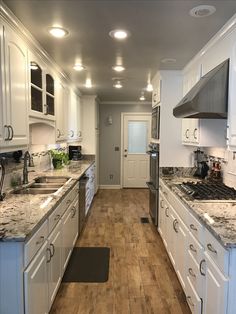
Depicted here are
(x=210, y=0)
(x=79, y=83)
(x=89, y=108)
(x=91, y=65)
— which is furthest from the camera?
(x=89, y=108)

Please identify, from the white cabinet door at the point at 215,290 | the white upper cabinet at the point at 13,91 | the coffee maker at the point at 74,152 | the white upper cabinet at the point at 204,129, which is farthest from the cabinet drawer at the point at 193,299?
the coffee maker at the point at 74,152

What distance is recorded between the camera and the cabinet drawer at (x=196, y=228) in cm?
196

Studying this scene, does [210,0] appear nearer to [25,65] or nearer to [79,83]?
[25,65]

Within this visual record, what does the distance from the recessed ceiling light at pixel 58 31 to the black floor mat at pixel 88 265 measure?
240cm

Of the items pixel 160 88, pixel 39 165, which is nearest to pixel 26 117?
pixel 39 165

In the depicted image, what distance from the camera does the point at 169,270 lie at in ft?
10.2

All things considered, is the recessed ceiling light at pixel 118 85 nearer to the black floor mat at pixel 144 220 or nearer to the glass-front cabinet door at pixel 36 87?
the glass-front cabinet door at pixel 36 87

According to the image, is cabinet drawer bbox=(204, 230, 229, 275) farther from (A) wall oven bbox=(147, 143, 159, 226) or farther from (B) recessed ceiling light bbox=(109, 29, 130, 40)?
(A) wall oven bbox=(147, 143, 159, 226)

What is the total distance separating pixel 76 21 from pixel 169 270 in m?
2.68

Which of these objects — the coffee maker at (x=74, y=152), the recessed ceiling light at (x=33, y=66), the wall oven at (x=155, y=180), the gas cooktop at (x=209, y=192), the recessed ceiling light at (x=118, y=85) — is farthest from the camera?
the coffee maker at (x=74, y=152)

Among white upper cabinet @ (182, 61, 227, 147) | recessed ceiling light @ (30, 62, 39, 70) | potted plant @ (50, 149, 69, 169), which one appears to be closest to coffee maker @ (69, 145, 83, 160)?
potted plant @ (50, 149, 69, 169)

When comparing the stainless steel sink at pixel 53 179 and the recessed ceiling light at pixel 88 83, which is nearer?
the stainless steel sink at pixel 53 179

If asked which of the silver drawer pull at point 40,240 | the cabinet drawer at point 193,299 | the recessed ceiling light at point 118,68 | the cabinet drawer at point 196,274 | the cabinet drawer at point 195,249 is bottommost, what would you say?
the cabinet drawer at point 193,299

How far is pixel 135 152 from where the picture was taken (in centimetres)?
782
